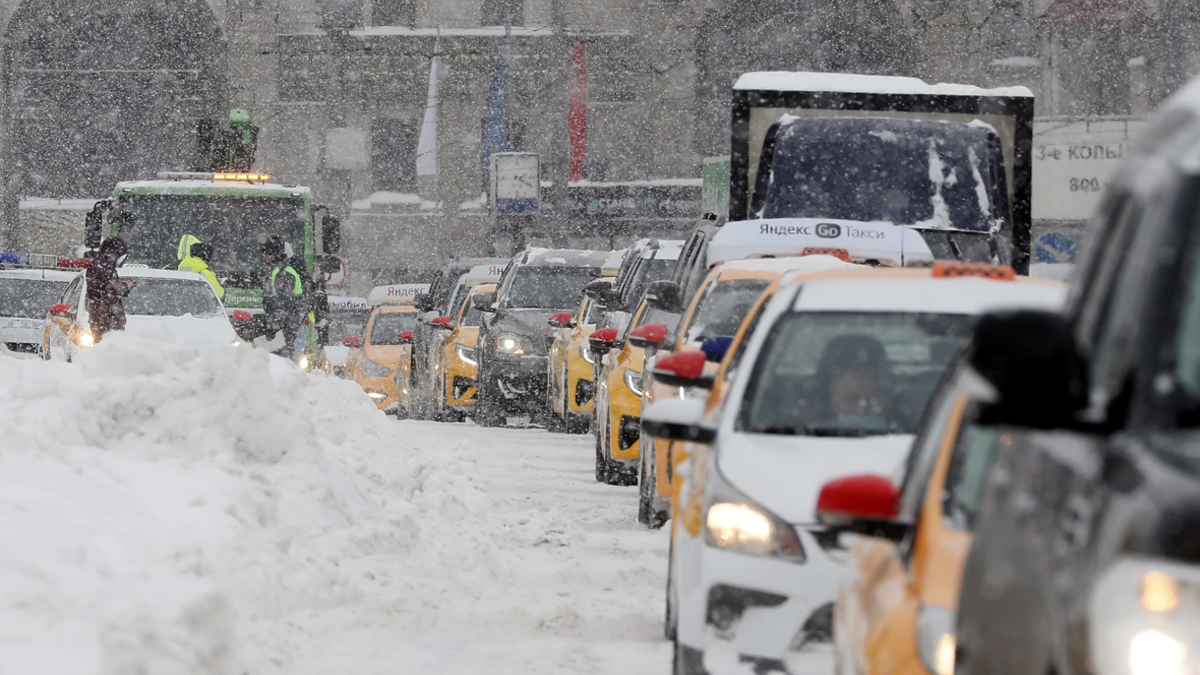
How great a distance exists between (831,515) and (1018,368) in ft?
4.03

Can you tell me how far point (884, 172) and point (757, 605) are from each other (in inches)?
413

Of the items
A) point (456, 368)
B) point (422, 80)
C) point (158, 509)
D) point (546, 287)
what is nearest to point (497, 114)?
point (422, 80)

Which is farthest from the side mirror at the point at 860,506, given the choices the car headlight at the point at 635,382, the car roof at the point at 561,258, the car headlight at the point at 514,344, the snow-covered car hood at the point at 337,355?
the snow-covered car hood at the point at 337,355

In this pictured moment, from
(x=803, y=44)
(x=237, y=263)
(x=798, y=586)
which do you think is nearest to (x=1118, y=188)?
(x=798, y=586)

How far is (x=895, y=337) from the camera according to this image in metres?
6.83

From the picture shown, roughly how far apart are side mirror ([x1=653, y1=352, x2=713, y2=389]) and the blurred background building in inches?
1892

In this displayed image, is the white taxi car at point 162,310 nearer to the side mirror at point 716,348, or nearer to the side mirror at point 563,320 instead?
the side mirror at point 563,320

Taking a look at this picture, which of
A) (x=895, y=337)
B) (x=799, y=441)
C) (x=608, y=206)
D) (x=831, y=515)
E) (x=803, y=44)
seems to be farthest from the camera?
(x=803, y=44)

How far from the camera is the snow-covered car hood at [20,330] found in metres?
28.3

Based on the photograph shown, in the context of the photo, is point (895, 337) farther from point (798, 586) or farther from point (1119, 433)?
point (1119, 433)

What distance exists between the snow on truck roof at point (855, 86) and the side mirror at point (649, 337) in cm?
494

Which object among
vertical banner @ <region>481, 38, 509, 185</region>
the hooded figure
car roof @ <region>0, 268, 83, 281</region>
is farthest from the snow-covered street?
vertical banner @ <region>481, 38, 509, 185</region>

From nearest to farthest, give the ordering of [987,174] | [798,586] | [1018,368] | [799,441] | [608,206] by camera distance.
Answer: [1018,368] → [798,586] → [799,441] → [987,174] → [608,206]

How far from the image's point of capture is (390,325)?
33.1 m
